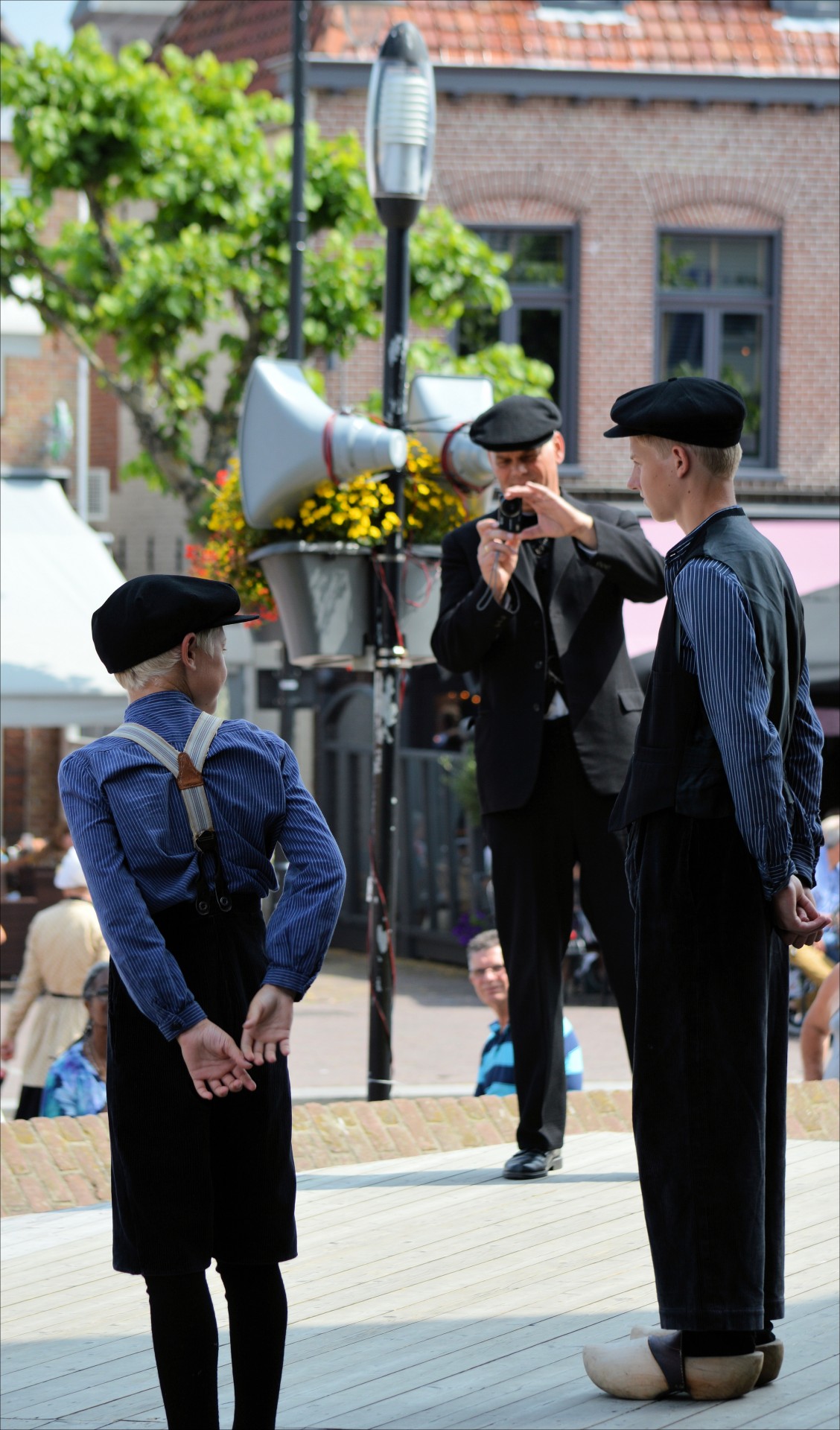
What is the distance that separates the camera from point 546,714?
15.8 ft

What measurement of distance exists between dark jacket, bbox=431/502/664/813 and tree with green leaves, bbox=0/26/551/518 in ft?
39.1

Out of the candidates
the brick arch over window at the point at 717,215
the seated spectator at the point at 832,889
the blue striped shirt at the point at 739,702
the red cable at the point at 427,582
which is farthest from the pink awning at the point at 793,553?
the blue striped shirt at the point at 739,702

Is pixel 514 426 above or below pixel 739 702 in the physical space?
above

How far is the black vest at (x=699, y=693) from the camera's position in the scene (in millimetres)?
3127

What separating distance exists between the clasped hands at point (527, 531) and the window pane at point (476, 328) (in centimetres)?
1619

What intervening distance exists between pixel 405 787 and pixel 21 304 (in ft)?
20.3

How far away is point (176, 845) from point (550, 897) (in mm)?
2062

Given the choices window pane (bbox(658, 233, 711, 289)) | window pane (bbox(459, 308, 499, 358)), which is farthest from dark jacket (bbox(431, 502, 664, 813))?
window pane (bbox(658, 233, 711, 289))

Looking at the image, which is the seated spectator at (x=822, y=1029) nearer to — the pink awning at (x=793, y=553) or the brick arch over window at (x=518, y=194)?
the pink awning at (x=793, y=553)

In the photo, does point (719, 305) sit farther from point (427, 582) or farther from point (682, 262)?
point (427, 582)

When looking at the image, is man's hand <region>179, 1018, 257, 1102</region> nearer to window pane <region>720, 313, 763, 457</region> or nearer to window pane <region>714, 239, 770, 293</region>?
window pane <region>720, 313, 763, 457</region>

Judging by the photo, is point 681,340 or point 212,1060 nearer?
point 212,1060

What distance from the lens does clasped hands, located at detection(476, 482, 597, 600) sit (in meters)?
4.59

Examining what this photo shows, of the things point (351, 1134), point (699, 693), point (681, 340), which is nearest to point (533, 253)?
point (681, 340)
